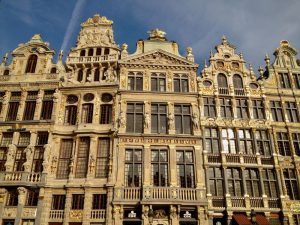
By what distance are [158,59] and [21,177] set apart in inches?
617

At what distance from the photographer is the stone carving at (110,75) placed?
2744 centimetres

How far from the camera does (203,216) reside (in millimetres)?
22438

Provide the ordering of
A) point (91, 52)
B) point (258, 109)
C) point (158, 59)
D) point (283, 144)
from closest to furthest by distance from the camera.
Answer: point (283, 144), point (258, 109), point (158, 59), point (91, 52)

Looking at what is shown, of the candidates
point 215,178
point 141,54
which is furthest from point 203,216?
point 141,54

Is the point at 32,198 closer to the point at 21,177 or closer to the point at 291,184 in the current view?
the point at 21,177

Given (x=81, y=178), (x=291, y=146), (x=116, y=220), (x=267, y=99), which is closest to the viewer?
(x=116, y=220)

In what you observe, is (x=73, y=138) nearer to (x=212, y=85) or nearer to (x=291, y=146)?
(x=212, y=85)

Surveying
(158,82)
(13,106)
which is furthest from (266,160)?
(13,106)

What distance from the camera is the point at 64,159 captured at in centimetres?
2484

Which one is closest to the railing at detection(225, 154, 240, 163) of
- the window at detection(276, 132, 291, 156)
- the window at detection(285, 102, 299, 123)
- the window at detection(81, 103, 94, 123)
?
the window at detection(276, 132, 291, 156)

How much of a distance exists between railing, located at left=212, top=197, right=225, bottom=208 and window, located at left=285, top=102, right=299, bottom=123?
10153mm

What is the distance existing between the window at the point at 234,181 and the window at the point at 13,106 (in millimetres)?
19068

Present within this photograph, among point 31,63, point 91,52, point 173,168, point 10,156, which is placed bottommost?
point 173,168

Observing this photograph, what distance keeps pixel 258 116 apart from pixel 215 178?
Result: 7170 millimetres
